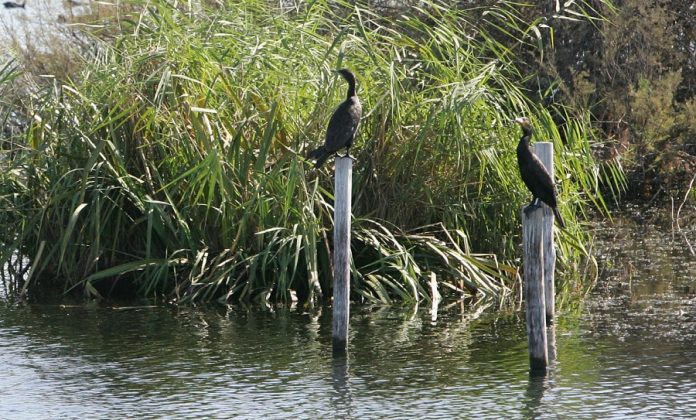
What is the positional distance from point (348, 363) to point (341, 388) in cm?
63

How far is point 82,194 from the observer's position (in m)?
10.4

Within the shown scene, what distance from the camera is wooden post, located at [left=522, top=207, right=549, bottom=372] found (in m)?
7.73

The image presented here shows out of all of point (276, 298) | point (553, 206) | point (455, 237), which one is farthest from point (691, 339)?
point (276, 298)

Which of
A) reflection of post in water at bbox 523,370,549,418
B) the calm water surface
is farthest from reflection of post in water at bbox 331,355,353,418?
reflection of post in water at bbox 523,370,549,418

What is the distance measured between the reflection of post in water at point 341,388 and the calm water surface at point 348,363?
0.05ft

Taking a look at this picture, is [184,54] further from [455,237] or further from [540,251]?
[540,251]

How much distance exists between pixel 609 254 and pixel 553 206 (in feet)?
16.2

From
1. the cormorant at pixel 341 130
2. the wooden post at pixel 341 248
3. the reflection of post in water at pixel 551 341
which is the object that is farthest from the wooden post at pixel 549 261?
the wooden post at pixel 341 248

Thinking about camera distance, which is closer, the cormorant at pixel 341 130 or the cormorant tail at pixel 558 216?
the cormorant tail at pixel 558 216

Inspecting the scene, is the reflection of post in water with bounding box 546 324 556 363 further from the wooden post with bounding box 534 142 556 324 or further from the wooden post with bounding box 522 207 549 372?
the wooden post with bounding box 522 207 549 372

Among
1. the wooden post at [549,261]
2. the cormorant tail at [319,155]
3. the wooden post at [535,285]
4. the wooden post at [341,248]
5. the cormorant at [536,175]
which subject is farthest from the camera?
the wooden post at [549,261]

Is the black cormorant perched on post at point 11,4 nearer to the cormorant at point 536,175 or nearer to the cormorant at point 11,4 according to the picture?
the cormorant at point 11,4

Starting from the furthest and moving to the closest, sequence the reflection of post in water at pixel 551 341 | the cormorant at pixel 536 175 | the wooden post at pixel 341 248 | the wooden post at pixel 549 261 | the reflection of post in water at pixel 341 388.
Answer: the wooden post at pixel 549 261, the reflection of post in water at pixel 551 341, the cormorant at pixel 536 175, the wooden post at pixel 341 248, the reflection of post in water at pixel 341 388

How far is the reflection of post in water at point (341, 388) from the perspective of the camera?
735cm
